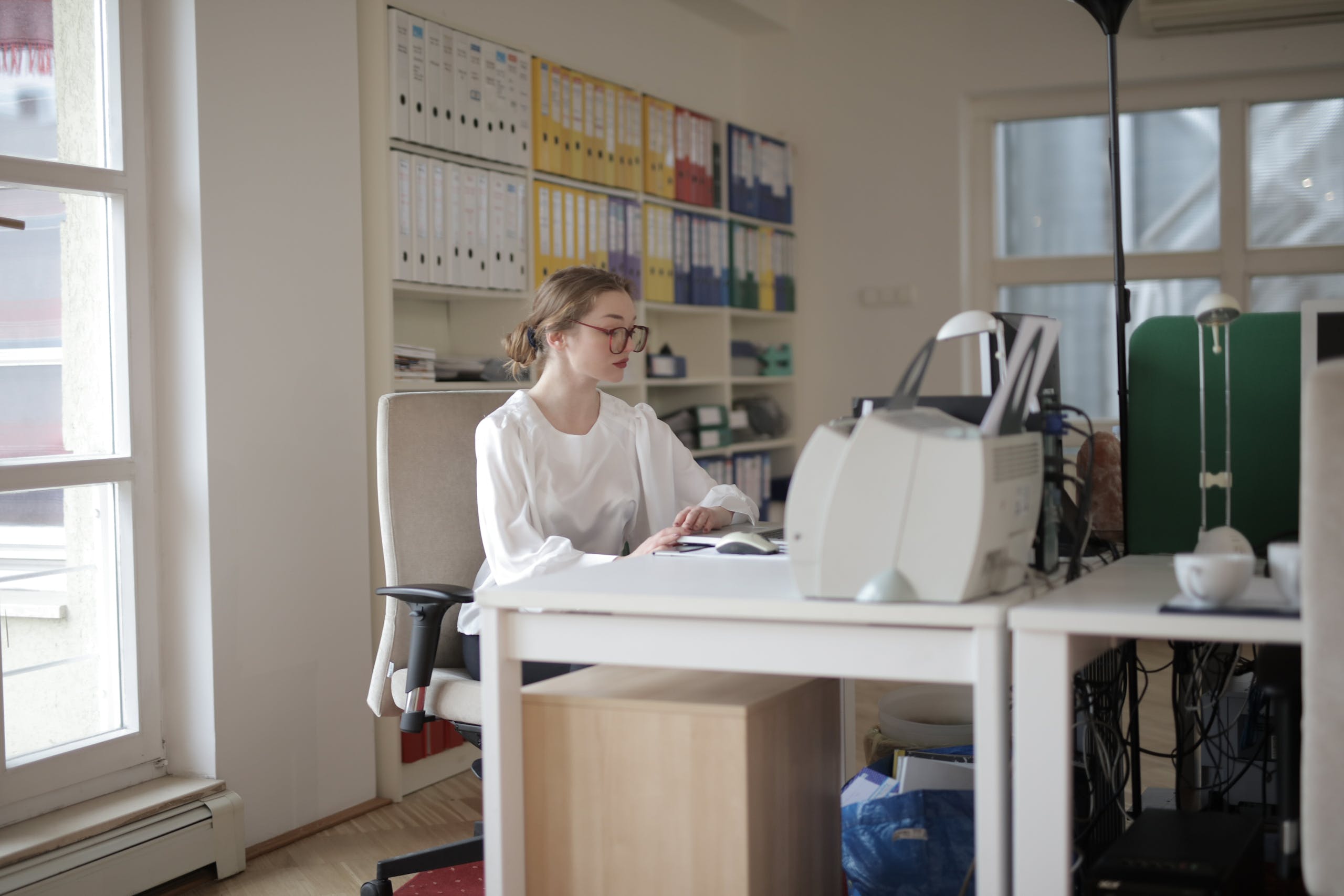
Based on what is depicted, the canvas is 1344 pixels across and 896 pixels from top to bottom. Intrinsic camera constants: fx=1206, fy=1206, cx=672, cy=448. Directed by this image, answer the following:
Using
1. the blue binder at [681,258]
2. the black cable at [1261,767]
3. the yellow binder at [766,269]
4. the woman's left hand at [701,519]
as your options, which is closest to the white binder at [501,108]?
the blue binder at [681,258]

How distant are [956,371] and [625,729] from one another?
377 centimetres

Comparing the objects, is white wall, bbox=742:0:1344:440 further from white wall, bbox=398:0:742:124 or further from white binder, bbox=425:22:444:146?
white binder, bbox=425:22:444:146

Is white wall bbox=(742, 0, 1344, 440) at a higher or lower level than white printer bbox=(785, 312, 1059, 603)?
higher

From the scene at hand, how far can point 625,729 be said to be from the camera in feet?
5.22

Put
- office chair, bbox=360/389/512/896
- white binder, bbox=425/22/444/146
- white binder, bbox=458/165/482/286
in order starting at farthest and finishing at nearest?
white binder, bbox=458/165/482/286 → white binder, bbox=425/22/444/146 → office chair, bbox=360/389/512/896

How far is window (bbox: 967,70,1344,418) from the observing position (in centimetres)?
482

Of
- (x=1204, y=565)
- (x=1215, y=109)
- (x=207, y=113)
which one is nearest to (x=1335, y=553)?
(x=1204, y=565)

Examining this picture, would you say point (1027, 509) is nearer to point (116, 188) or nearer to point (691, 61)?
point (116, 188)

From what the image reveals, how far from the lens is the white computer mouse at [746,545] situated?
190 cm

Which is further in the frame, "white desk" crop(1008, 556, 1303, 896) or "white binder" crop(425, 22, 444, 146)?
"white binder" crop(425, 22, 444, 146)

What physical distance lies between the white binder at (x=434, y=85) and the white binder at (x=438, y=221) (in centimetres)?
7

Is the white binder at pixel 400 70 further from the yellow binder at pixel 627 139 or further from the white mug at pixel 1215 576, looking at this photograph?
the white mug at pixel 1215 576

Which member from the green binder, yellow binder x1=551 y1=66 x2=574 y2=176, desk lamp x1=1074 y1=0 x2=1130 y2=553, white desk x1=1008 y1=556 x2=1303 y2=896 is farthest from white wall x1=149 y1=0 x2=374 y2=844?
the green binder

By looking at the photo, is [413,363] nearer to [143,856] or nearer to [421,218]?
[421,218]
